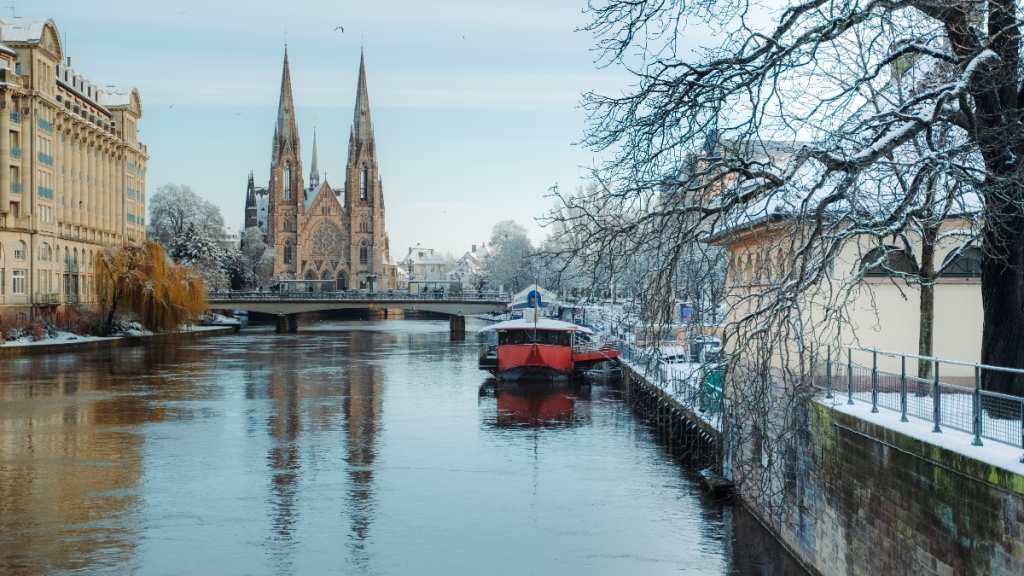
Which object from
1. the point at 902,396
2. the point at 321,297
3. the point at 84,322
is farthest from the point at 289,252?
the point at 902,396

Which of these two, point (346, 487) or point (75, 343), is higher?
point (75, 343)

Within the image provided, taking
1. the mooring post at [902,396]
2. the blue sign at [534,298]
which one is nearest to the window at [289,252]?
the blue sign at [534,298]

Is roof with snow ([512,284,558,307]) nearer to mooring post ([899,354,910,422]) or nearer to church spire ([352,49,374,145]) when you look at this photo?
mooring post ([899,354,910,422])

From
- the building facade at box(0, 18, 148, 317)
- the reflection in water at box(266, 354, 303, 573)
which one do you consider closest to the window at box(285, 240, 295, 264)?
the building facade at box(0, 18, 148, 317)

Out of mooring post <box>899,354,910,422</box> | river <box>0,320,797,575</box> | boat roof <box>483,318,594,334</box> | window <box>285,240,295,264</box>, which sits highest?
window <box>285,240,295,264</box>

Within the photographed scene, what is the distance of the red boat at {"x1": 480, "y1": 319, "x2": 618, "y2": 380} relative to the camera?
149 feet

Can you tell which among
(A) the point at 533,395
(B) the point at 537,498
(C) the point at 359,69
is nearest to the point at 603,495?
(B) the point at 537,498

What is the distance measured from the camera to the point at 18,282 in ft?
209

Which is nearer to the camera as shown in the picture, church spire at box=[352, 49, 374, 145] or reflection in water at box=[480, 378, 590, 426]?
reflection in water at box=[480, 378, 590, 426]

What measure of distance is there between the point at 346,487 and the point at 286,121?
141 meters

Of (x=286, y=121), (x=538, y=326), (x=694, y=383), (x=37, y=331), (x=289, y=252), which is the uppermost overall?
(x=286, y=121)

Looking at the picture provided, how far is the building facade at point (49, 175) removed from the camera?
206 ft

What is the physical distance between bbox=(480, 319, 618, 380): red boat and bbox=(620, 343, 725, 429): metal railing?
20.2ft

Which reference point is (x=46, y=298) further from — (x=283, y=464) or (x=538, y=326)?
(x=283, y=464)
